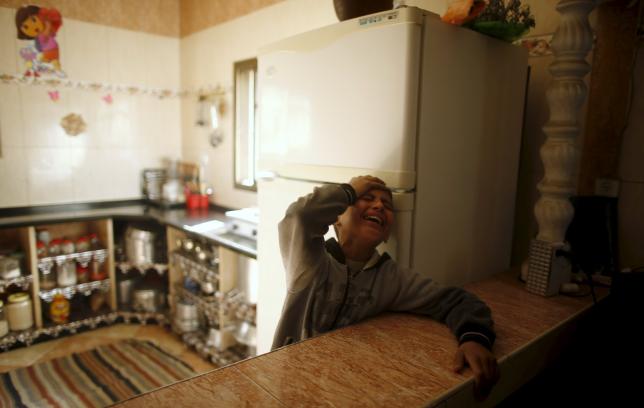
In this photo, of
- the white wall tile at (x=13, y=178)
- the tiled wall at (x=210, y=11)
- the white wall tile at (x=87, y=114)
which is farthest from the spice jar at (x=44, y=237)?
the tiled wall at (x=210, y=11)

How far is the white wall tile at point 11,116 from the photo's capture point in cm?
282

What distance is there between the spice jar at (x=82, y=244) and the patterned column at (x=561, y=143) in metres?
2.82

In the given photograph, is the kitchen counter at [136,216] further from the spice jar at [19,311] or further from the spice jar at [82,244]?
the spice jar at [19,311]

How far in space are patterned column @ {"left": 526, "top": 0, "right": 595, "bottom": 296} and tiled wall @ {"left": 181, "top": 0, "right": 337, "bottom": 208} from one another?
1288 millimetres

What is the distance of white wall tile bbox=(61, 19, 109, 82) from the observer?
3016 millimetres

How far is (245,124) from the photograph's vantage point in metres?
2.96

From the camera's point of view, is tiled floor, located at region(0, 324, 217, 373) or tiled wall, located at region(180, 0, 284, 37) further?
tiled wall, located at region(180, 0, 284, 37)

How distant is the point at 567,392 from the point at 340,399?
931 millimetres

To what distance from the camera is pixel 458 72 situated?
1.25 m

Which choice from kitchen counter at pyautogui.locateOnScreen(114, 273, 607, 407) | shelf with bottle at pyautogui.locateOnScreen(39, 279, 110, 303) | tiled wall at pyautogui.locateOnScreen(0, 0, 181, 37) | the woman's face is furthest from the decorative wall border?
kitchen counter at pyautogui.locateOnScreen(114, 273, 607, 407)

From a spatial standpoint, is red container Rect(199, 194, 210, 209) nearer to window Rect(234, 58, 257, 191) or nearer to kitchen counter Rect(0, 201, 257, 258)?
kitchen counter Rect(0, 201, 257, 258)

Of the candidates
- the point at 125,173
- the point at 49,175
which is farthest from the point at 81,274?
the point at 125,173

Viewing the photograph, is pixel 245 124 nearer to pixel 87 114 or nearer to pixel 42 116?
pixel 87 114

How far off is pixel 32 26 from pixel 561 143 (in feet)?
10.7
